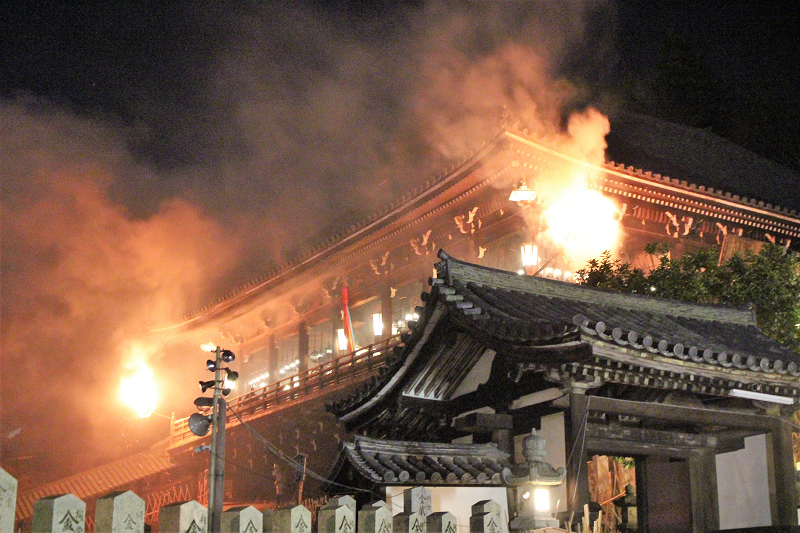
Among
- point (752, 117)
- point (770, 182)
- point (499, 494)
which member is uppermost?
point (752, 117)

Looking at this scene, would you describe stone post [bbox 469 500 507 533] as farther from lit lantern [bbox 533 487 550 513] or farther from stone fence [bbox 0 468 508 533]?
lit lantern [bbox 533 487 550 513]

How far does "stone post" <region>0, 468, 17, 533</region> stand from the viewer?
3.68 m

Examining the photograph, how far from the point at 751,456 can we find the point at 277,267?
1490 cm

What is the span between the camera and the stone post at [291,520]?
4.61 meters

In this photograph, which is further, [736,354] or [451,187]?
[451,187]

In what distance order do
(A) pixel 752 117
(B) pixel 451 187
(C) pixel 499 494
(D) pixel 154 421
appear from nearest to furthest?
(C) pixel 499 494 < (B) pixel 451 187 < (D) pixel 154 421 < (A) pixel 752 117

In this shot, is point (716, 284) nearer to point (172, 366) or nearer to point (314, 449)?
point (314, 449)

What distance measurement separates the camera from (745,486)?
924 cm

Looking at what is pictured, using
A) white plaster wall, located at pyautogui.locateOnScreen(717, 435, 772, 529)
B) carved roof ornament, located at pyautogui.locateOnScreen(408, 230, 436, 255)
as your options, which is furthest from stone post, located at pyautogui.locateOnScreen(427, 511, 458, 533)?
carved roof ornament, located at pyautogui.locateOnScreen(408, 230, 436, 255)

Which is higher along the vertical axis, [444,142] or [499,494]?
[444,142]

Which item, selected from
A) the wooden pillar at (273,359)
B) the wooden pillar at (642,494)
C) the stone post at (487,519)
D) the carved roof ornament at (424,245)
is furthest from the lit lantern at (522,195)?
the wooden pillar at (273,359)

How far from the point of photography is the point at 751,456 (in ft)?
30.7

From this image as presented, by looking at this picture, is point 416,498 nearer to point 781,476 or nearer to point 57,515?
point 57,515

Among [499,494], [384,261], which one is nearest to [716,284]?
[499,494]
